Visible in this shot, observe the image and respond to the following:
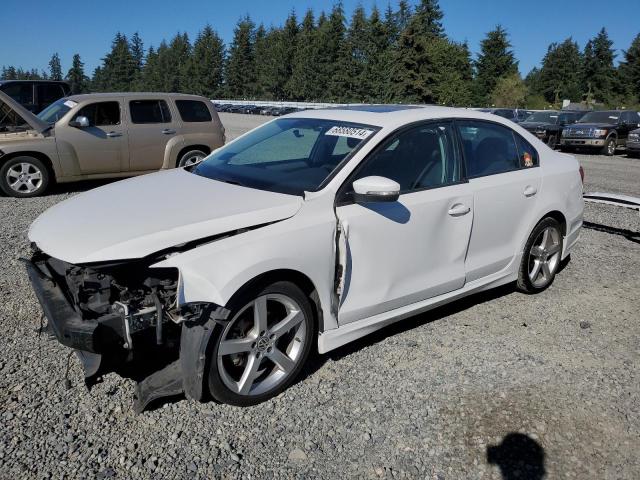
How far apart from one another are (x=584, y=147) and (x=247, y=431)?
2039 cm

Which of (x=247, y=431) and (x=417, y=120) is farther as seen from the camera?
(x=417, y=120)

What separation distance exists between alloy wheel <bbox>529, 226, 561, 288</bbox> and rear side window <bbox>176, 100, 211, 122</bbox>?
7318 mm

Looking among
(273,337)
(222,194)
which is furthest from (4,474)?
(222,194)

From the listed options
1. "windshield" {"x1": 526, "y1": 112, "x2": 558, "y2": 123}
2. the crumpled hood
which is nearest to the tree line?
"windshield" {"x1": 526, "y1": 112, "x2": 558, "y2": 123}

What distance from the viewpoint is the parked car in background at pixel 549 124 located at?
22.0 m

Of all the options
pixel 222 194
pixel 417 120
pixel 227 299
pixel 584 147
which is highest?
pixel 417 120

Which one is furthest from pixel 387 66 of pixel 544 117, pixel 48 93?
pixel 48 93

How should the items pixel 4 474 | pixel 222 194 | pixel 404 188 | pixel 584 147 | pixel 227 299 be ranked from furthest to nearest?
pixel 584 147 < pixel 404 188 < pixel 222 194 < pixel 227 299 < pixel 4 474

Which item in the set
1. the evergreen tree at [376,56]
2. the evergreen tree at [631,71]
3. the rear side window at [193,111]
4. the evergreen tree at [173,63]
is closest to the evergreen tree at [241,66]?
the evergreen tree at [173,63]

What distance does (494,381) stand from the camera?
3.67 m

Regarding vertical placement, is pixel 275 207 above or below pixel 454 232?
above

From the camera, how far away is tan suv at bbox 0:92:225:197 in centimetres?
899

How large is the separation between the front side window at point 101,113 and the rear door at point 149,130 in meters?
0.24

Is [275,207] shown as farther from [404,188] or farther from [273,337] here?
[404,188]
